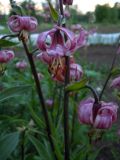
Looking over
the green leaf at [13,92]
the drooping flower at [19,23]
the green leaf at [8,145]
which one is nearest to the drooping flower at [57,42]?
the drooping flower at [19,23]

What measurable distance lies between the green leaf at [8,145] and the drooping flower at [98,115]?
32 cm

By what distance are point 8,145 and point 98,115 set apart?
38 centimetres

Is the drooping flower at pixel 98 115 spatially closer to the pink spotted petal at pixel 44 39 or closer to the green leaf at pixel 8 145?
the pink spotted petal at pixel 44 39

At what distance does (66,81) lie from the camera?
1090mm

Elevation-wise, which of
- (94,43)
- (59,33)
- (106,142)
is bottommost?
(94,43)

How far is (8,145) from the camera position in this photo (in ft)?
4.24

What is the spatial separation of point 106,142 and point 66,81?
1803 millimetres

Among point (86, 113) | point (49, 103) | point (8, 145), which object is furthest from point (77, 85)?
point (49, 103)

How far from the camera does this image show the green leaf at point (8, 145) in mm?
1284

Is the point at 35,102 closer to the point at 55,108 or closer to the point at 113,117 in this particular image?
the point at 55,108

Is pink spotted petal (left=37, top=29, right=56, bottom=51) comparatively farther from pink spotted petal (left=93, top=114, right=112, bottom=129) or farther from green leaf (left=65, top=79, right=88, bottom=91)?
pink spotted petal (left=93, top=114, right=112, bottom=129)

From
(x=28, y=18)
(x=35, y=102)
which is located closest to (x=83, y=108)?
(x=28, y=18)

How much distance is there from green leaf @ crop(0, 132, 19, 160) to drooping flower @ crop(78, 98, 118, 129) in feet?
1.05

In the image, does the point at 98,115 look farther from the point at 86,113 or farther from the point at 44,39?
the point at 44,39
